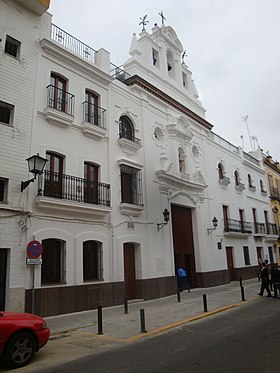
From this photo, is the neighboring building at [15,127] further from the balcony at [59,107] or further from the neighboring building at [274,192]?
the neighboring building at [274,192]

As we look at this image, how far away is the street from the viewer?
18.7ft

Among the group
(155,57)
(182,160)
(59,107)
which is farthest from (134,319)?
(155,57)

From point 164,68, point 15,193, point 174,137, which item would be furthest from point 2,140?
point 164,68

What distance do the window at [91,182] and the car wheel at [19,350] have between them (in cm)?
739

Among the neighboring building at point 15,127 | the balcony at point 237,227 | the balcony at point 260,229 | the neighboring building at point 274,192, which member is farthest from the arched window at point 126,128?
the neighboring building at point 274,192

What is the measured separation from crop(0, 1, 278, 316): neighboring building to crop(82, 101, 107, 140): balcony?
0.05 meters

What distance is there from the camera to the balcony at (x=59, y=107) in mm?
12695

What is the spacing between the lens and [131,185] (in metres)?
16.4

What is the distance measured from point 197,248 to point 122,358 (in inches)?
572

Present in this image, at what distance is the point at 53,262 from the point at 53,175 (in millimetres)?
3232

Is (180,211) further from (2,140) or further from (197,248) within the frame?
(2,140)

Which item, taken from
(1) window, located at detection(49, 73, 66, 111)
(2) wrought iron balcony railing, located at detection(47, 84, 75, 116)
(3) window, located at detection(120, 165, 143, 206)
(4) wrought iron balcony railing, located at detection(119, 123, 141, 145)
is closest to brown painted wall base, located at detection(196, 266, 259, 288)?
(3) window, located at detection(120, 165, 143, 206)

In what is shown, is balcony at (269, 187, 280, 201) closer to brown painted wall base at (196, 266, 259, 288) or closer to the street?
brown painted wall base at (196, 266, 259, 288)

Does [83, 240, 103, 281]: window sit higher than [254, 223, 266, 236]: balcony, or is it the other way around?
[254, 223, 266, 236]: balcony
